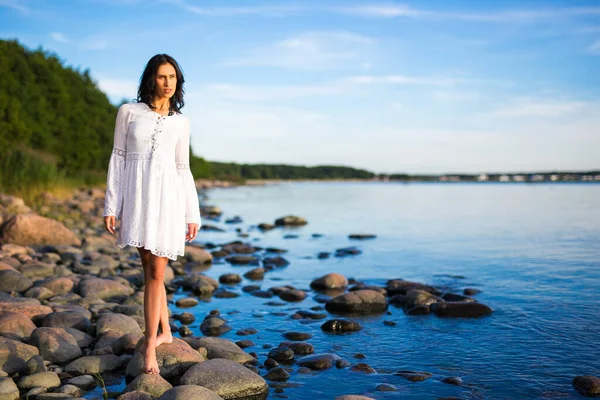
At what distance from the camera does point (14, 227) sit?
518 inches

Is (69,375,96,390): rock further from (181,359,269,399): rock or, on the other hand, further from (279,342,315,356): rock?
(279,342,315,356): rock

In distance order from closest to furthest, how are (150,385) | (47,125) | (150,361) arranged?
(150,385) < (150,361) < (47,125)

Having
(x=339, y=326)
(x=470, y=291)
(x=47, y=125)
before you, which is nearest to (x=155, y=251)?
(x=339, y=326)

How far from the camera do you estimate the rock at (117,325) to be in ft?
21.9

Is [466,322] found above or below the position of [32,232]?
below

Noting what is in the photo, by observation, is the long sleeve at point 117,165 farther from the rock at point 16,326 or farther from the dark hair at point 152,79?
→ the rock at point 16,326

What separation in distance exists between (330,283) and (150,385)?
21.8 feet

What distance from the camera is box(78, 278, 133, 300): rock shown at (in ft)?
29.1

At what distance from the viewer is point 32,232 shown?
1326 centimetres

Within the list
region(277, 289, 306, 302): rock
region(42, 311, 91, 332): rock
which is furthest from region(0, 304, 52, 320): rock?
region(277, 289, 306, 302): rock

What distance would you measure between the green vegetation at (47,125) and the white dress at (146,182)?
19.3 meters

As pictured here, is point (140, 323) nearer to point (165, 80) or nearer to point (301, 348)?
point (301, 348)

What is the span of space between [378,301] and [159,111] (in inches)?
227

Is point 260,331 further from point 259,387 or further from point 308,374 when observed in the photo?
point 259,387
